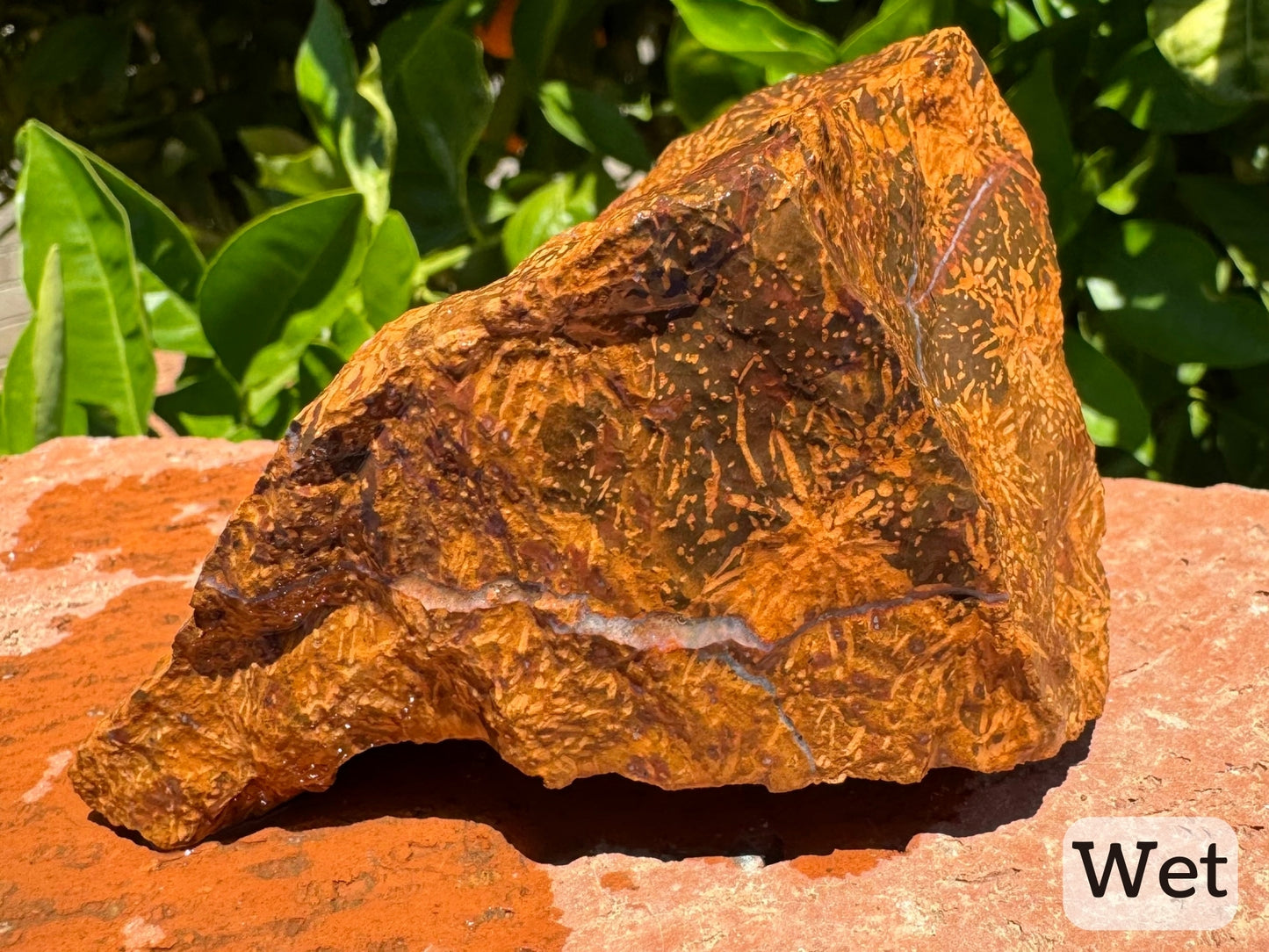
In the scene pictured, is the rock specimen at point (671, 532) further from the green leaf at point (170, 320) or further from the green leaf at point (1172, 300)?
the green leaf at point (170, 320)

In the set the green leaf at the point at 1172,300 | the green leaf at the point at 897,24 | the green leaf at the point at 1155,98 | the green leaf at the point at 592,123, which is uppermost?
the green leaf at the point at 897,24

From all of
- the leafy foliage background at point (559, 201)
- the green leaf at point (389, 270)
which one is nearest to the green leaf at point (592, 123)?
the leafy foliage background at point (559, 201)

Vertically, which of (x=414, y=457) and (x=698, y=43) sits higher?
(x=698, y=43)

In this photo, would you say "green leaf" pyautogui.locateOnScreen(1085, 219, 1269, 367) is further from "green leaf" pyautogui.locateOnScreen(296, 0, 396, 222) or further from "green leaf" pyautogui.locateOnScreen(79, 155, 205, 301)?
"green leaf" pyautogui.locateOnScreen(79, 155, 205, 301)

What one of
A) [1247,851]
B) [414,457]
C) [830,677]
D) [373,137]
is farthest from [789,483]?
[373,137]

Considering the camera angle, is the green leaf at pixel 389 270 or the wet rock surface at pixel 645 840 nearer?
the wet rock surface at pixel 645 840

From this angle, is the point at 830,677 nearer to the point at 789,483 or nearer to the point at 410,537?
the point at 789,483

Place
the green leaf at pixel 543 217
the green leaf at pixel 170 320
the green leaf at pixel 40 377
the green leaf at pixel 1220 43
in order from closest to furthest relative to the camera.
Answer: the green leaf at pixel 1220 43 → the green leaf at pixel 40 377 → the green leaf at pixel 170 320 → the green leaf at pixel 543 217
